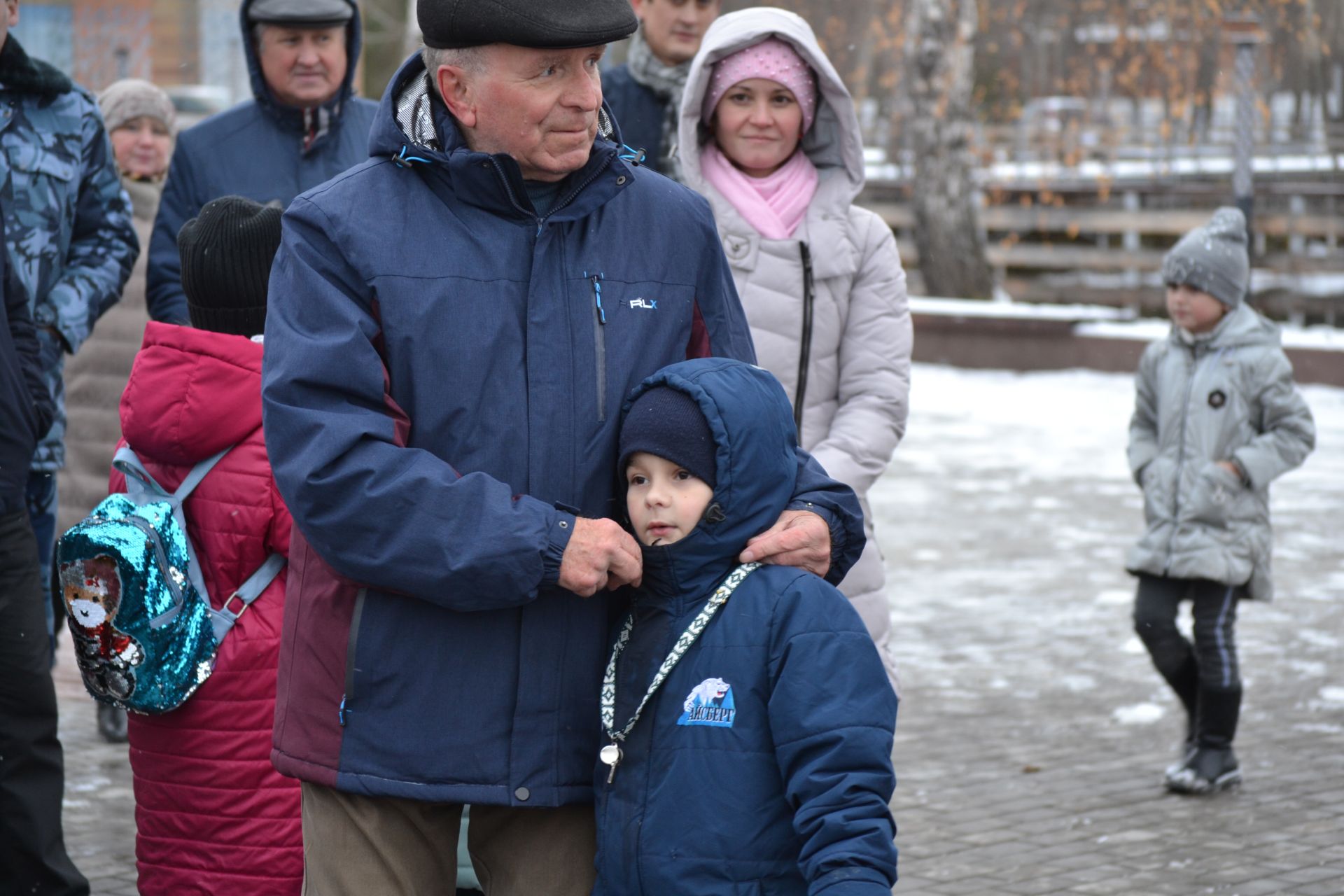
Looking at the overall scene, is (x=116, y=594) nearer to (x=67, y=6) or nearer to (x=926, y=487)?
(x=926, y=487)

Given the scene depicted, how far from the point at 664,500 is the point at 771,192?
75.1 inches

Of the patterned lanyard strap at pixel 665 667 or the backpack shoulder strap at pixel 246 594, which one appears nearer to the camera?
the patterned lanyard strap at pixel 665 667

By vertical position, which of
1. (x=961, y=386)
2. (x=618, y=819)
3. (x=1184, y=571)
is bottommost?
(x=961, y=386)

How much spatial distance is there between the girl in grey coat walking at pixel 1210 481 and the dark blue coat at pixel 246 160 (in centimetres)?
256

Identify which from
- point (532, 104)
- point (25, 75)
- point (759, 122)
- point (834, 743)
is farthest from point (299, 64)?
point (834, 743)

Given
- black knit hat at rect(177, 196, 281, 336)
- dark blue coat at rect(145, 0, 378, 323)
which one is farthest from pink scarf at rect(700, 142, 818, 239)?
dark blue coat at rect(145, 0, 378, 323)

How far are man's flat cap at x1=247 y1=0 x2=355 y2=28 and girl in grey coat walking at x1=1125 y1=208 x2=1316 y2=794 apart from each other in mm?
2623

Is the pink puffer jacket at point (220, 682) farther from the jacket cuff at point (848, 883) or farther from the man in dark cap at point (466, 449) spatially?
the jacket cuff at point (848, 883)

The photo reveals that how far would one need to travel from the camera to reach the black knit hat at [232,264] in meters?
3.69

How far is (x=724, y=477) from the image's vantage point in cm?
269

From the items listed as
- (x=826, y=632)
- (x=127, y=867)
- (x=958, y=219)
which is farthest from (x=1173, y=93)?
(x=826, y=632)

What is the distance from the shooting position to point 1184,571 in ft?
18.6

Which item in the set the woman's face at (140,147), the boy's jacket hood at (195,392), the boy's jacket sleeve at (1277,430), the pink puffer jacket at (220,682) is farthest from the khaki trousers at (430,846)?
the woman's face at (140,147)

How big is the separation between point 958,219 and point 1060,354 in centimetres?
371
